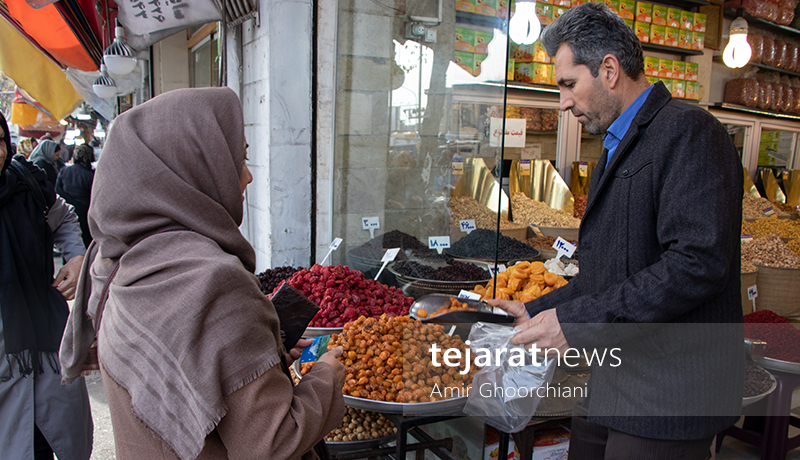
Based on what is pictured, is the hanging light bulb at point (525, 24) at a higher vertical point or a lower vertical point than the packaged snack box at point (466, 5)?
higher

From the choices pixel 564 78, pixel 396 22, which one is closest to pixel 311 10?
pixel 396 22

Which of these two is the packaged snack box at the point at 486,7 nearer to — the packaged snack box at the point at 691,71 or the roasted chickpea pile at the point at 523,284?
the roasted chickpea pile at the point at 523,284

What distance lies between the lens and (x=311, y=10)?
2930 mm

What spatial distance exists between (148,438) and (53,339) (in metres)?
1.35

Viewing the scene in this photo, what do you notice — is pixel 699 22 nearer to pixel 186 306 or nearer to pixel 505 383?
pixel 505 383

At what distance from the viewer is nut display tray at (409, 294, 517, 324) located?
5.06ft

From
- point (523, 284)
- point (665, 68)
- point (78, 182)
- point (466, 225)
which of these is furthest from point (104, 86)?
point (665, 68)

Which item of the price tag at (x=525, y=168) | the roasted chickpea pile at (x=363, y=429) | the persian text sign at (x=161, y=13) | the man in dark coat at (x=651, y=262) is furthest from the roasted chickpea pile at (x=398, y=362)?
the price tag at (x=525, y=168)

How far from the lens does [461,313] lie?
5.09ft

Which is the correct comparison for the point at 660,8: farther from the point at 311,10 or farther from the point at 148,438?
the point at 148,438

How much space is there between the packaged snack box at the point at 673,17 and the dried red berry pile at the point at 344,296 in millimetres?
4303

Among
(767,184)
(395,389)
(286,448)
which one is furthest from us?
(767,184)

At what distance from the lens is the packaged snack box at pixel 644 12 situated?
4770 mm

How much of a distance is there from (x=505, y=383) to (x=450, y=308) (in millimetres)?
312
